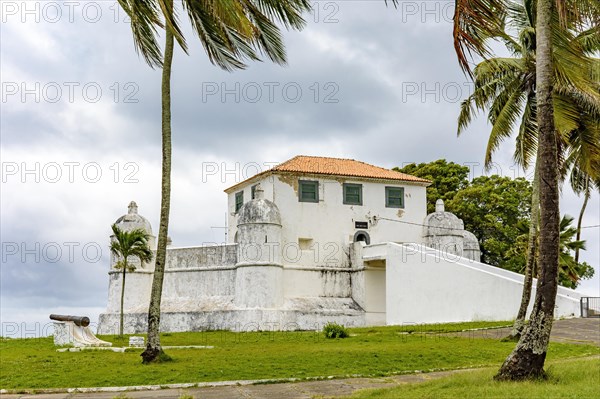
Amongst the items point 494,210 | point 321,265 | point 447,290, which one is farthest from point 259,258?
point 494,210

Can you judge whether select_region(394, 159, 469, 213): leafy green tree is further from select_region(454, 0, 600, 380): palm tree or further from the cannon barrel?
select_region(454, 0, 600, 380): palm tree

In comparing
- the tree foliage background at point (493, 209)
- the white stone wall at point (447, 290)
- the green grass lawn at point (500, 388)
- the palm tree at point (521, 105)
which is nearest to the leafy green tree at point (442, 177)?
the tree foliage background at point (493, 209)

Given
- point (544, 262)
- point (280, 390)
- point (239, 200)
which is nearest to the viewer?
point (544, 262)

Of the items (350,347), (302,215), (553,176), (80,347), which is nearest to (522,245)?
(302,215)

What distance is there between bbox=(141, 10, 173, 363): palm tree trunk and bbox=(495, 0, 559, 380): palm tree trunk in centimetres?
845

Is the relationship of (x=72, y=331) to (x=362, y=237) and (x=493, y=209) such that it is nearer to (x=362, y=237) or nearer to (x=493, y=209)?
(x=362, y=237)

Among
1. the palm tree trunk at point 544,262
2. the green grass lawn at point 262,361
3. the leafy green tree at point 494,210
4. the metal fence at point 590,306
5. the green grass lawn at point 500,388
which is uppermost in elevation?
the leafy green tree at point 494,210

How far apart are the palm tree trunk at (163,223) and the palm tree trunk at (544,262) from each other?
8.45 m

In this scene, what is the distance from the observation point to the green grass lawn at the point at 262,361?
13.9 meters

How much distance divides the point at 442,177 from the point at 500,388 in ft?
118

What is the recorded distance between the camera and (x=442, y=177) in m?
45.0

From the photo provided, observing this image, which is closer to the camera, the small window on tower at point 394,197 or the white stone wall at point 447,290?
the white stone wall at point 447,290

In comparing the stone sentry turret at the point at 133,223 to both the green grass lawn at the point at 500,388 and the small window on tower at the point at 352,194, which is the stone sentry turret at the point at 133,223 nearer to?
the small window on tower at the point at 352,194

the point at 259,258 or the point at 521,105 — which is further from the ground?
the point at 521,105
